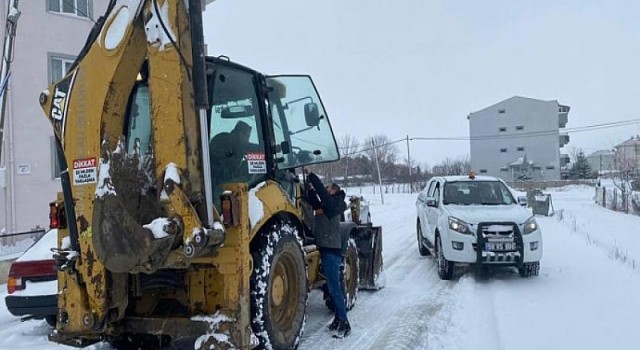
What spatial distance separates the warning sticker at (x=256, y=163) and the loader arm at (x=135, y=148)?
101cm

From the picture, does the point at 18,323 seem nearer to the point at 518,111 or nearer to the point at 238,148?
the point at 238,148

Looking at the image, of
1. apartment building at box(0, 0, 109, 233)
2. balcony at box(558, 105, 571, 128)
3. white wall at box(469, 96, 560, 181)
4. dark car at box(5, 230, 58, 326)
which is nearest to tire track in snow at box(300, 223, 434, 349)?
dark car at box(5, 230, 58, 326)

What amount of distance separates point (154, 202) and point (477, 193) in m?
7.92

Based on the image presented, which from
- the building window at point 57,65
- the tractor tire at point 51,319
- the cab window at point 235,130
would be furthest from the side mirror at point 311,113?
the building window at point 57,65

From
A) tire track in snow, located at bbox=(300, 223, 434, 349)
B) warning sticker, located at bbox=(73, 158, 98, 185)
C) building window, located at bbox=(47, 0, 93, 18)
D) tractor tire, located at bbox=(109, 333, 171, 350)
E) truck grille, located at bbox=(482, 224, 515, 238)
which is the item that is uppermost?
building window, located at bbox=(47, 0, 93, 18)

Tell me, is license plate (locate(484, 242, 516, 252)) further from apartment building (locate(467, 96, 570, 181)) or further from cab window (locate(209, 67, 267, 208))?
apartment building (locate(467, 96, 570, 181))

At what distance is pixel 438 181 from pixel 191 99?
27.0 feet

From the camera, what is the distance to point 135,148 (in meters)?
4.39

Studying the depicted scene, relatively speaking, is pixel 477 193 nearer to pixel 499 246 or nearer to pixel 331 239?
pixel 499 246

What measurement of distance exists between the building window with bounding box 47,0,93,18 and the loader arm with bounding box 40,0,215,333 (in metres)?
15.6

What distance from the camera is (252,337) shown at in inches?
174

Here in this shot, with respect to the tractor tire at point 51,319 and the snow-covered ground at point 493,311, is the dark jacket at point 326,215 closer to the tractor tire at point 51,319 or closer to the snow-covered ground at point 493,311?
the snow-covered ground at point 493,311

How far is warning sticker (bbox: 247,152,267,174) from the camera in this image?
5.23 meters

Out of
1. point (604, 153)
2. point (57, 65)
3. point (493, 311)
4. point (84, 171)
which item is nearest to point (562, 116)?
point (604, 153)
